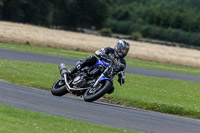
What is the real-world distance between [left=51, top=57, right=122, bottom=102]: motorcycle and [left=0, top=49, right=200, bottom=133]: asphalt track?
47 cm

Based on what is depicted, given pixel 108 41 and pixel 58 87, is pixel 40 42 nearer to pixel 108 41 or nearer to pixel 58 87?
pixel 108 41

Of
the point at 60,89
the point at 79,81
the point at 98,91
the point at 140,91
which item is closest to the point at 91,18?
the point at 140,91

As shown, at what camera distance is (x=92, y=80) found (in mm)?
13383

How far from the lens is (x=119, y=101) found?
16438 mm

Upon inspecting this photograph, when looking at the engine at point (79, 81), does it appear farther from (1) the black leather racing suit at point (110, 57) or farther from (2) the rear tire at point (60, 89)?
(2) the rear tire at point (60, 89)

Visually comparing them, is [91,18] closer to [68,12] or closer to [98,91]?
[68,12]

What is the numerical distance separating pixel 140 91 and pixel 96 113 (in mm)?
7150

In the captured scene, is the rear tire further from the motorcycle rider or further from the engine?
the motorcycle rider

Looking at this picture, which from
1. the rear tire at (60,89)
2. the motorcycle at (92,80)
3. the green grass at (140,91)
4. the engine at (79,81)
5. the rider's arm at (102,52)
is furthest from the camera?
the green grass at (140,91)

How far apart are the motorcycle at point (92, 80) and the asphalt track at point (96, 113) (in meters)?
0.47

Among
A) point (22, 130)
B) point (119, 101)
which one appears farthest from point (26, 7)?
point (22, 130)

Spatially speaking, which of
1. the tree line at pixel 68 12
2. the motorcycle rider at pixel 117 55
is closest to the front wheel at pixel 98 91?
the motorcycle rider at pixel 117 55

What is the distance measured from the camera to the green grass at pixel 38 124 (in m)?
9.33

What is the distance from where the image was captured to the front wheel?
499 inches
